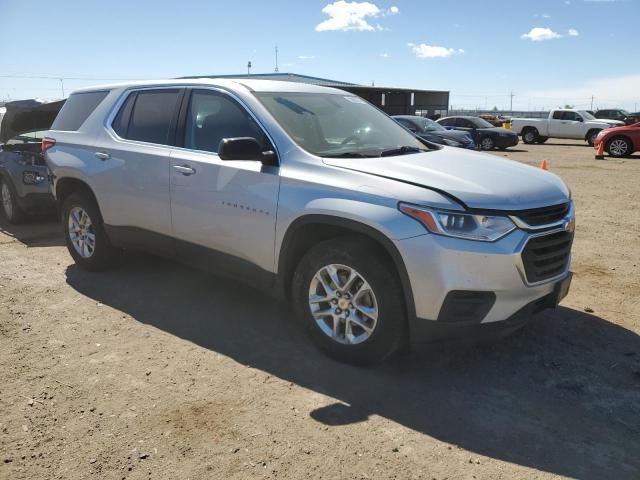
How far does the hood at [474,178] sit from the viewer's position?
3.21m

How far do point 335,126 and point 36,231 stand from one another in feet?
18.1

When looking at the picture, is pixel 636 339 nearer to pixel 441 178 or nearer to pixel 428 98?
pixel 441 178

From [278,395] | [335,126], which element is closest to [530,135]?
[335,126]

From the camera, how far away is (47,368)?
12.1 feet

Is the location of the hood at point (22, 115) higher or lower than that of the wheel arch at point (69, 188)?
higher

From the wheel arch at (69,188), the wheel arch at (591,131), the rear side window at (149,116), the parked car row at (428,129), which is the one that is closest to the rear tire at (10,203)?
the wheel arch at (69,188)

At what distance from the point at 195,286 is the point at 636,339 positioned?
376 centimetres

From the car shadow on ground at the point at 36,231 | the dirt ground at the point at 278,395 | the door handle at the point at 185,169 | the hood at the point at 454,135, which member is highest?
the hood at the point at 454,135

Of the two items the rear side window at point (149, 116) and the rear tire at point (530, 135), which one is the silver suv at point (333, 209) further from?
the rear tire at point (530, 135)

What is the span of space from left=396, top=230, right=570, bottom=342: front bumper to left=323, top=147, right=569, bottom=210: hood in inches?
9.4

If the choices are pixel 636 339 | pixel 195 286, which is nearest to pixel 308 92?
pixel 195 286

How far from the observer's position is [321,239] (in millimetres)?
3754

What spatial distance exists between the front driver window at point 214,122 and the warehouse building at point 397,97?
108 ft

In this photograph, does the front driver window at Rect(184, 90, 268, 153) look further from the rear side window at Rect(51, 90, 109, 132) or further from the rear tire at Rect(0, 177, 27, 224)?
the rear tire at Rect(0, 177, 27, 224)
